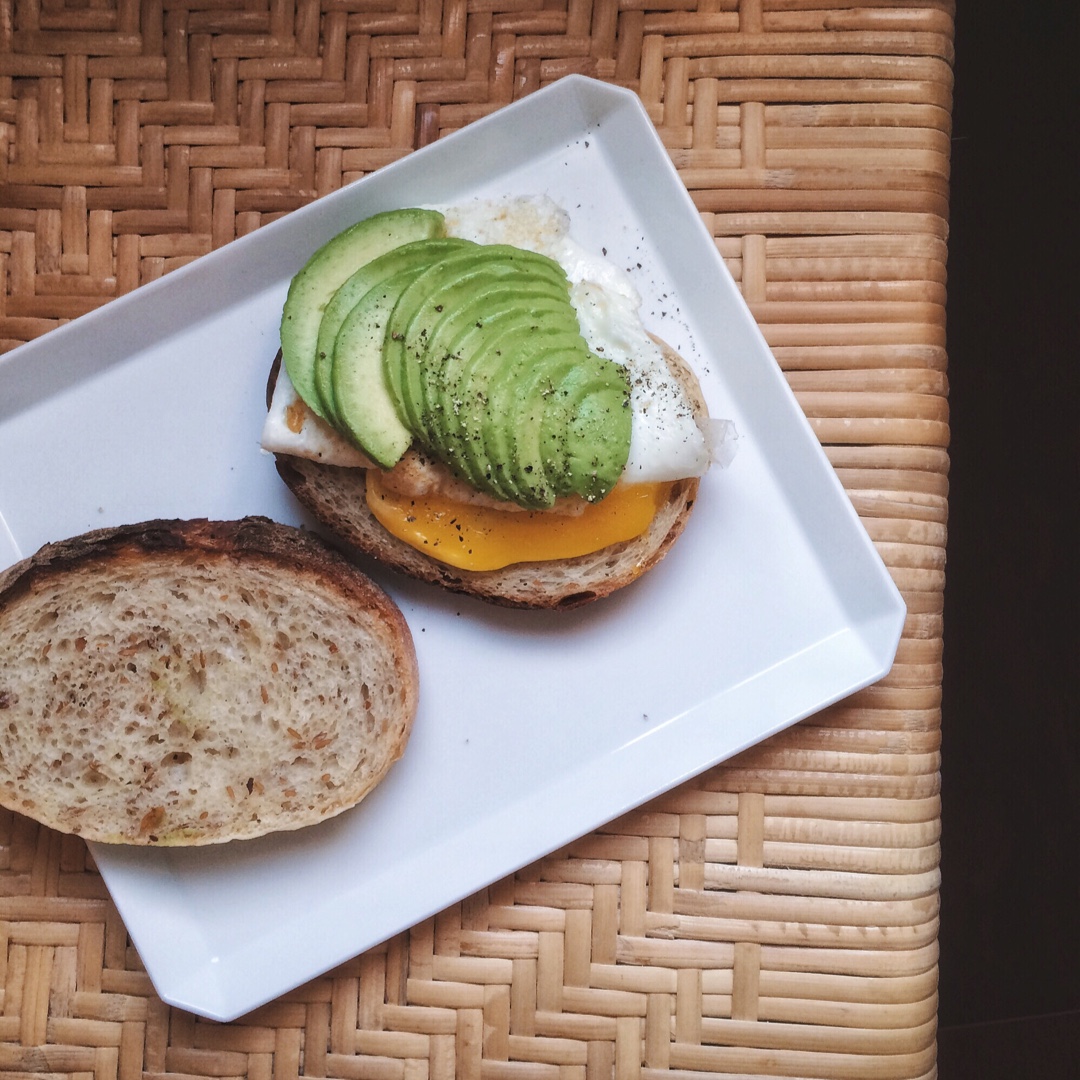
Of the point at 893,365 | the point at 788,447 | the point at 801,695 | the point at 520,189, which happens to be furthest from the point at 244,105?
the point at 801,695

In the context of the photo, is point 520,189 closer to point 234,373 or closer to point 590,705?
point 234,373

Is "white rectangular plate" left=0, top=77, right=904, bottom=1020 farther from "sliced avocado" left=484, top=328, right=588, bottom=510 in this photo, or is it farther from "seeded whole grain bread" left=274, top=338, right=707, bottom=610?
"sliced avocado" left=484, top=328, right=588, bottom=510

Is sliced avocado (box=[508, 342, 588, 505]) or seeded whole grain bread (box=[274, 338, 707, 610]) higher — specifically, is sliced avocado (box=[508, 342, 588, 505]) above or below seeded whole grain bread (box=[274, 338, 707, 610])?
above

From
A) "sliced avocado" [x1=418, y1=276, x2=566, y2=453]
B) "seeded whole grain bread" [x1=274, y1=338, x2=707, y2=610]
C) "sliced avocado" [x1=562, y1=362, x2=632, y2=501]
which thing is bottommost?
"seeded whole grain bread" [x1=274, y1=338, x2=707, y2=610]

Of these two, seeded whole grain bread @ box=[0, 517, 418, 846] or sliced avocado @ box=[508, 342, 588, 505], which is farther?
seeded whole grain bread @ box=[0, 517, 418, 846]

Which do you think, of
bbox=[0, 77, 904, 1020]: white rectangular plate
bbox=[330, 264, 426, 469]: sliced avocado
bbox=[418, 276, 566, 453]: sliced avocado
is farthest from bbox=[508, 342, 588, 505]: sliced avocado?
bbox=[0, 77, 904, 1020]: white rectangular plate

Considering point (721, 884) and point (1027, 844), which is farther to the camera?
Answer: point (1027, 844)

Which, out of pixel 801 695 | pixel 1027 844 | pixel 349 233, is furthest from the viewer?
pixel 1027 844
